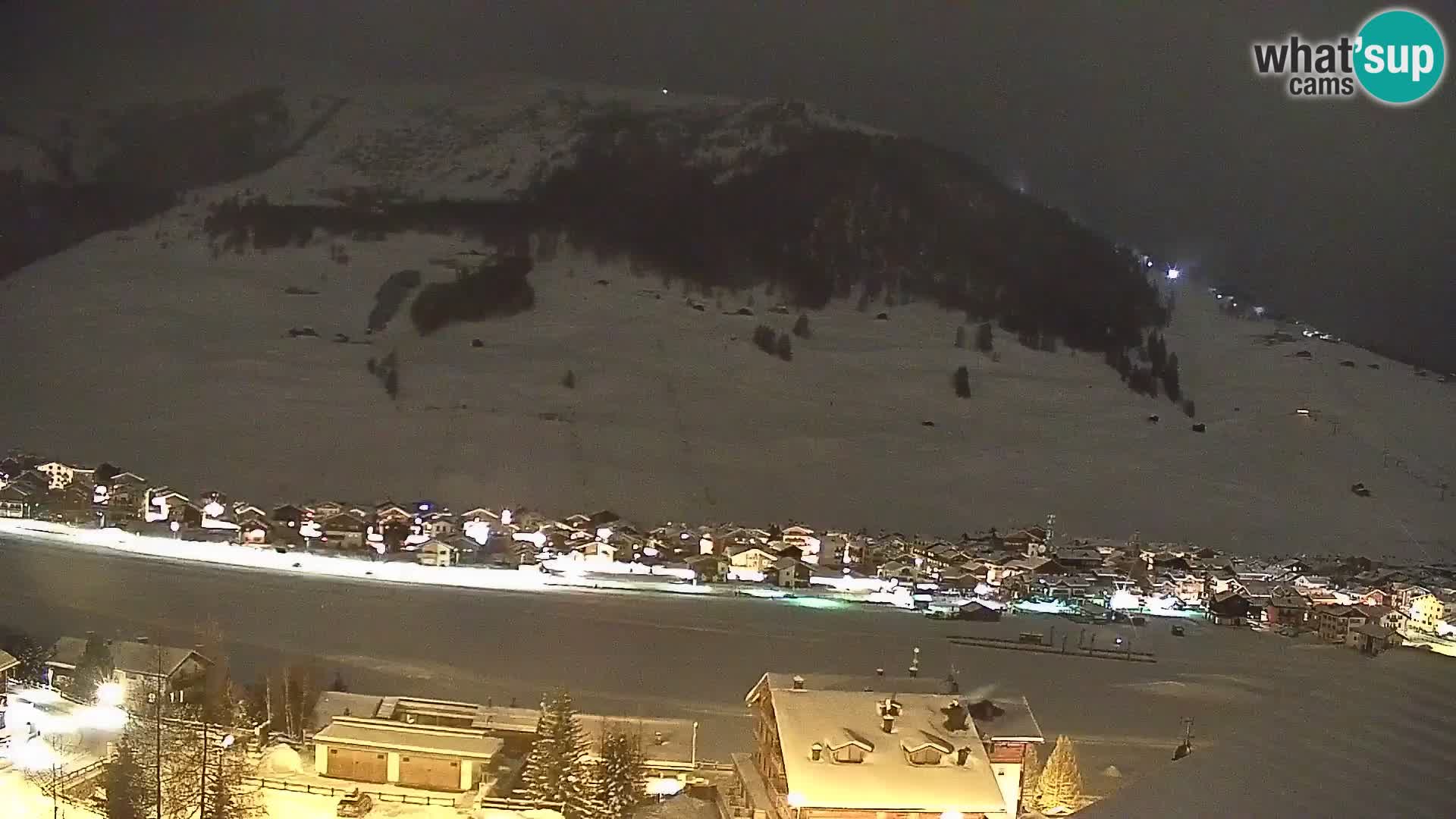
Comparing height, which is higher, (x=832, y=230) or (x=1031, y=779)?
(x=832, y=230)

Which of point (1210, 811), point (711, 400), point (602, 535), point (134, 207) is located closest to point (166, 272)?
point (134, 207)

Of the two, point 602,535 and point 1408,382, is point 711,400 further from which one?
point 1408,382

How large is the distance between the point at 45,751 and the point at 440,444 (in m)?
8.73

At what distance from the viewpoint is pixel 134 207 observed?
19453 millimetres

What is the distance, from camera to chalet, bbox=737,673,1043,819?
9.91 ft

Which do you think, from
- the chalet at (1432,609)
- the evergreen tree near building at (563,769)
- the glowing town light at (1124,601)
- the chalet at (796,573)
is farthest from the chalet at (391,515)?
the chalet at (1432,609)

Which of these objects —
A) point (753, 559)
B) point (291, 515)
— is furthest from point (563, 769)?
point (291, 515)

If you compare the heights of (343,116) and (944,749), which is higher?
(343,116)

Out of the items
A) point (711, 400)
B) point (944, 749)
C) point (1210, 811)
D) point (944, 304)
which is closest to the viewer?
point (1210, 811)

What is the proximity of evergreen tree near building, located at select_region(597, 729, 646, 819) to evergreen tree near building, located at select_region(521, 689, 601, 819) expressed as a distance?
3cm

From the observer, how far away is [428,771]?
3551mm

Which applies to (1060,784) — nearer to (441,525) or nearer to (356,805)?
(356,805)

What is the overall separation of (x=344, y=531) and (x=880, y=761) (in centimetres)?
678

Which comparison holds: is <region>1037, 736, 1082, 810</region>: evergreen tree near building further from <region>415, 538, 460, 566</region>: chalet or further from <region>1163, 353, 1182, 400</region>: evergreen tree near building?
<region>1163, 353, 1182, 400</region>: evergreen tree near building
